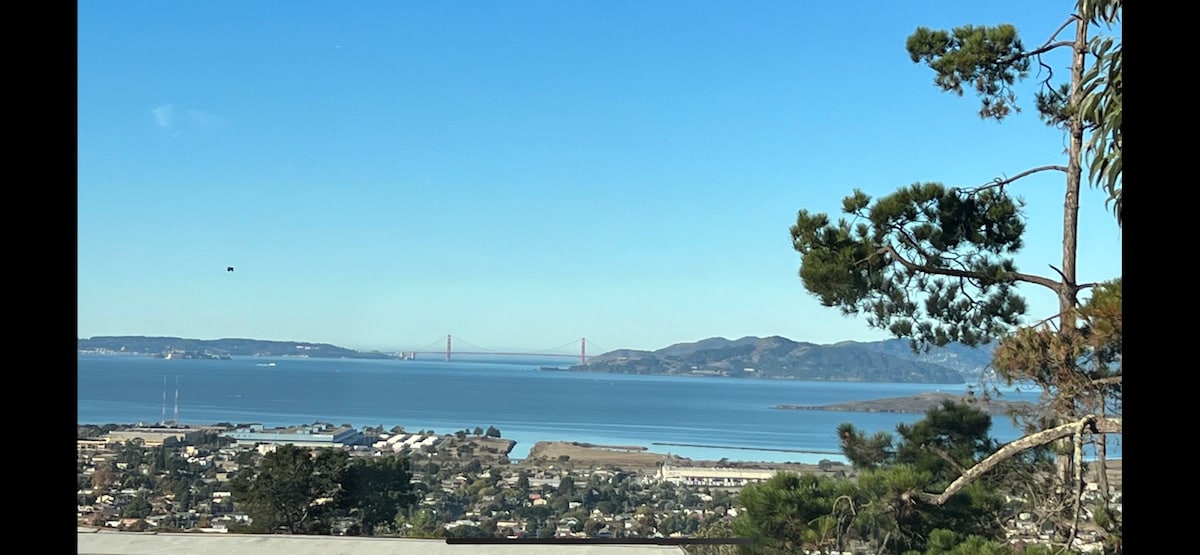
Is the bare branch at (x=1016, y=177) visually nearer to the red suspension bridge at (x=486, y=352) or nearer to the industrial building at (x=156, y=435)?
the red suspension bridge at (x=486, y=352)

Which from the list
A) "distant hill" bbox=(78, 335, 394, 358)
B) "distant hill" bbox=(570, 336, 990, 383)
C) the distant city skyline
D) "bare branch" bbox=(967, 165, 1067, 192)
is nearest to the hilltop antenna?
"distant hill" bbox=(78, 335, 394, 358)

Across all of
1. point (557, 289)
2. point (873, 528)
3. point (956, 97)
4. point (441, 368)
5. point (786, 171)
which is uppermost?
point (956, 97)

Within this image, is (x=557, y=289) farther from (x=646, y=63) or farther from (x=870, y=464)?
(x=870, y=464)

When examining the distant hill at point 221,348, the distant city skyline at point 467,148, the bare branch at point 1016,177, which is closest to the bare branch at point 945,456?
the distant city skyline at point 467,148

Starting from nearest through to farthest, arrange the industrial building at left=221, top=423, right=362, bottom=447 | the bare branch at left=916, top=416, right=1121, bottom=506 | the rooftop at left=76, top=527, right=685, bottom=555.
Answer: the rooftop at left=76, top=527, right=685, bottom=555, the bare branch at left=916, top=416, right=1121, bottom=506, the industrial building at left=221, top=423, right=362, bottom=447

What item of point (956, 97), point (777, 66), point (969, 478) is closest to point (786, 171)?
point (777, 66)

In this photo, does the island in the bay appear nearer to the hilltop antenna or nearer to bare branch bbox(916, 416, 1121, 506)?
the hilltop antenna
